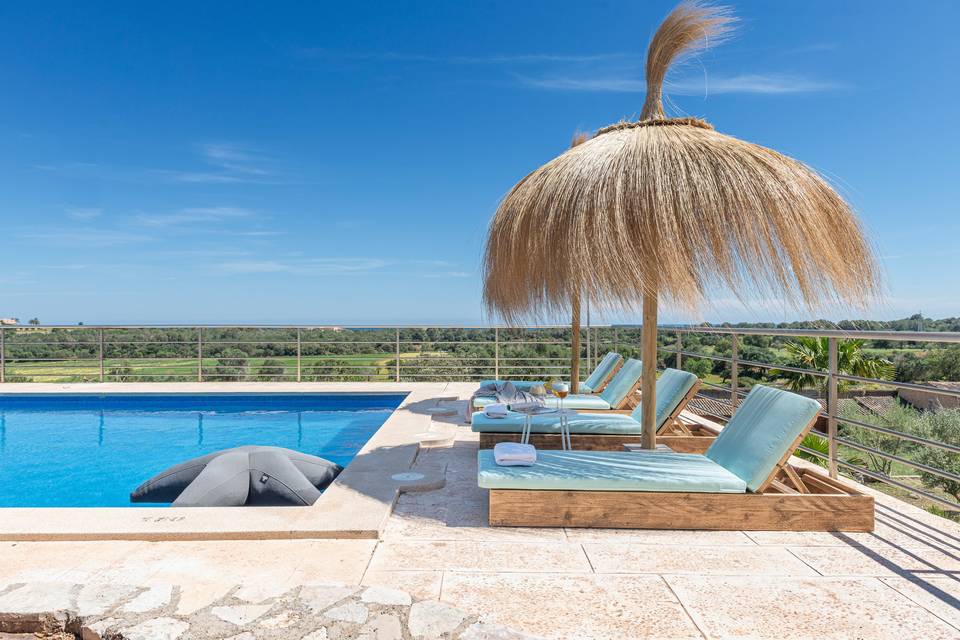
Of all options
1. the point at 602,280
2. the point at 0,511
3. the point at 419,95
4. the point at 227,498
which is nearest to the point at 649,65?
the point at 602,280

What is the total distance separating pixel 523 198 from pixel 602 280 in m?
0.79

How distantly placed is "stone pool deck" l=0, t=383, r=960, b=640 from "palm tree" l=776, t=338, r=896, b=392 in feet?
32.2

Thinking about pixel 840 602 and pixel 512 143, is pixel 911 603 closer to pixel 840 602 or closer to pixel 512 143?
pixel 840 602

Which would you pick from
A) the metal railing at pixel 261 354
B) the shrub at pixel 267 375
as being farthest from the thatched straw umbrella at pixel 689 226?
the shrub at pixel 267 375

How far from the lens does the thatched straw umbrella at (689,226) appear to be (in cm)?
286

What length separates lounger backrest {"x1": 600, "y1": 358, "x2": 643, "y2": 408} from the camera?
561 centimetres

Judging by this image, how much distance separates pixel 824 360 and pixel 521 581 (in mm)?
12189

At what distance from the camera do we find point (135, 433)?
22.8 feet

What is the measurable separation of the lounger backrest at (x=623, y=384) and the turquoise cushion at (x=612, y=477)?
226 centimetres

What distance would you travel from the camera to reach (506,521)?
301cm

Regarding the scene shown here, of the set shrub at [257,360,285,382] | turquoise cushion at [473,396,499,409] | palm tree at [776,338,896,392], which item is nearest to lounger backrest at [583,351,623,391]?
turquoise cushion at [473,396,499,409]

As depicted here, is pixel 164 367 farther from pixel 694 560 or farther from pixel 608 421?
pixel 694 560

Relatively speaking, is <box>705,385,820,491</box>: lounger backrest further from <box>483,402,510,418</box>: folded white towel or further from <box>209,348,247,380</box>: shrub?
<box>209,348,247,380</box>: shrub

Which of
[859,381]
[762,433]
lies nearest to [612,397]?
[859,381]
